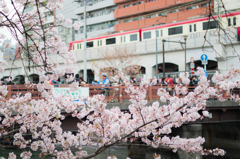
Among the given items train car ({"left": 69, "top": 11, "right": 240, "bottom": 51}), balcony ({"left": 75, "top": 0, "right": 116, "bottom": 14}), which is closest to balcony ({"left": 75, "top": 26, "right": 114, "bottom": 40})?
balcony ({"left": 75, "top": 0, "right": 116, "bottom": 14})

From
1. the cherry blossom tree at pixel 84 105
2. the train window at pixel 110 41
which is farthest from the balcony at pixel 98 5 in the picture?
the cherry blossom tree at pixel 84 105

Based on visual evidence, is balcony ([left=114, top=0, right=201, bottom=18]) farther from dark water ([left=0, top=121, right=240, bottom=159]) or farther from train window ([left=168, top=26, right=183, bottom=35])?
dark water ([left=0, top=121, right=240, bottom=159])

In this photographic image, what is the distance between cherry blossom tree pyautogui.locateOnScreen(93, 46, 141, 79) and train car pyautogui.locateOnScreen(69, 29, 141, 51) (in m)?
0.91

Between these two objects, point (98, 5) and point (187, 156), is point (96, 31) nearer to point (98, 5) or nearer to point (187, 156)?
point (98, 5)

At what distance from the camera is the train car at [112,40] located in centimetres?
3538

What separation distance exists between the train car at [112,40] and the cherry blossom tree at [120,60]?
91cm

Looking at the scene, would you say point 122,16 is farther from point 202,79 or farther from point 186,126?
point 202,79

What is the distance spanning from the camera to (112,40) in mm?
37094

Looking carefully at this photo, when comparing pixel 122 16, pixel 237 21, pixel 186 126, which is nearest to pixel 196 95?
pixel 186 126

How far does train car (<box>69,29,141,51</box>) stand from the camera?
35.4 m

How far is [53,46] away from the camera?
19.4ft

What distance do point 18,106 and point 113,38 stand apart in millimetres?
31599

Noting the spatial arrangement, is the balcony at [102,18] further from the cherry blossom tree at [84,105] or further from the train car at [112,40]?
the cherry blossom tree at [84,105]

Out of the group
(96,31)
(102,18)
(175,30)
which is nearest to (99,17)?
(102,18)
